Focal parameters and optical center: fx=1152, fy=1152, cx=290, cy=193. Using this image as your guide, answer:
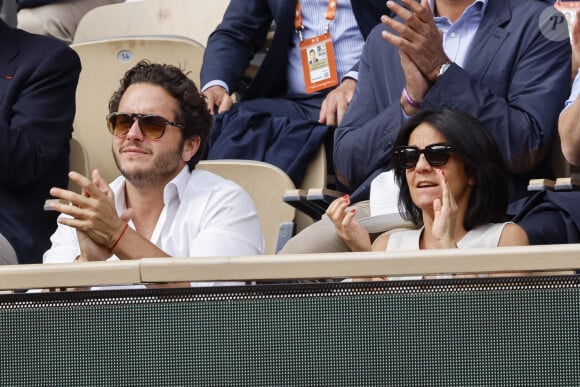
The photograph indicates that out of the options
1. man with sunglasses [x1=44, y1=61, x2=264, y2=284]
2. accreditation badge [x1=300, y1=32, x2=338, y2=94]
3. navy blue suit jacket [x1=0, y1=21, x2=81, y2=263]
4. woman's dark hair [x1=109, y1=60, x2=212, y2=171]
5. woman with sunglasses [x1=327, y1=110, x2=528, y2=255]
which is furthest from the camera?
accreditation badge [x1=300, y1=32, x2=338, y2=94]

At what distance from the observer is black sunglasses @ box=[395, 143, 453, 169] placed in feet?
10.3

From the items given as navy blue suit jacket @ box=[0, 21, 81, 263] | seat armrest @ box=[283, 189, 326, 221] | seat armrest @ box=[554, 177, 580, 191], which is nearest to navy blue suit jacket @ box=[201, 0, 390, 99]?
navy blue suit jacket @ box=[0, 21, 81, 263]

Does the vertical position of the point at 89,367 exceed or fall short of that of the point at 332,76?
it exceeds it

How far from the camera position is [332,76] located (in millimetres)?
4676

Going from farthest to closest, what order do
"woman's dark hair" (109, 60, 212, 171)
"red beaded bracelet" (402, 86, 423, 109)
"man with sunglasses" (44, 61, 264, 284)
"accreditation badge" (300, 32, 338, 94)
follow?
"accreditation badge" (300, 32, 338, 94)
"red beaded bracelet" (402, 86, 423, 109)
"woman's dark hair" (109, 60, 212, 171)
"man with sunglasses" (44, 61, 264, 284)

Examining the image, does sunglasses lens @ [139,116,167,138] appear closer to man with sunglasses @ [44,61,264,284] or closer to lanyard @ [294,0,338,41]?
man with sunglasses @ [44,61,264,284]

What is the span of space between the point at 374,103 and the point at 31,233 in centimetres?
131

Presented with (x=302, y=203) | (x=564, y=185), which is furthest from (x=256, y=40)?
(x=564, y=185)

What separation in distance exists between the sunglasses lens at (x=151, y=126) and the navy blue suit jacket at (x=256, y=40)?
1.41m

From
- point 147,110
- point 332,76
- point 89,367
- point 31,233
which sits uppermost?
point 89,367

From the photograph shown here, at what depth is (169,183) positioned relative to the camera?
3.40m

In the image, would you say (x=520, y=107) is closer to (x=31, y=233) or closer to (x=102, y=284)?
(x=31, y=233)

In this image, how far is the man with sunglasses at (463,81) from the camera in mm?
3582

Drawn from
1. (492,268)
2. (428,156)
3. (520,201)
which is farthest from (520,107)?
(492,268)
